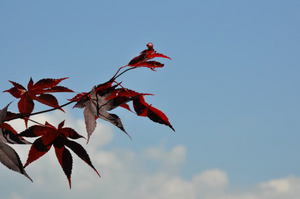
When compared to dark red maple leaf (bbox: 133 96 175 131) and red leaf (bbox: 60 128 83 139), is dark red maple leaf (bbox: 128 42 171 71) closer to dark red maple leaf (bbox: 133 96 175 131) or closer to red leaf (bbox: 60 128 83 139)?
dark red maple leaf (bbox: 133 96 175 131)

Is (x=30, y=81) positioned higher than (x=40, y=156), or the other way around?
(x=30, y=81)

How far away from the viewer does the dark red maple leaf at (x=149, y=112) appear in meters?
1.93

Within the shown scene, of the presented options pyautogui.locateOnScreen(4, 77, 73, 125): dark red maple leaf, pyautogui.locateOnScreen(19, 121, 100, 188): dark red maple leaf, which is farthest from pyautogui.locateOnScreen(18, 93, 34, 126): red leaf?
pyautogui.locateOnScreen(19, 121, 100, 188): dark red maple leaf

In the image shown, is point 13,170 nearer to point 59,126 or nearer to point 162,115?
point 59,126

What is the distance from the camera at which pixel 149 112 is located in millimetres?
1948

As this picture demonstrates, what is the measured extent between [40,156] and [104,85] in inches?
16.0

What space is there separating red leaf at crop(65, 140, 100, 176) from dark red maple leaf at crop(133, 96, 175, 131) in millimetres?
295

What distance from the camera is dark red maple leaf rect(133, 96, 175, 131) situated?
1.93 metres

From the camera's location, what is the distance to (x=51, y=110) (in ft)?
6.42

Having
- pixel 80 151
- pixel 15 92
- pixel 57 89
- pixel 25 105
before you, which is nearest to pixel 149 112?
pixel 80 151

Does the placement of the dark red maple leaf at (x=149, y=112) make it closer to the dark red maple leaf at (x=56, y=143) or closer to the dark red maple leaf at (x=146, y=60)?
the dark red maple leaf at (x=146, y=60)

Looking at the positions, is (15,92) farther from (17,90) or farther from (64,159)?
(64,159)

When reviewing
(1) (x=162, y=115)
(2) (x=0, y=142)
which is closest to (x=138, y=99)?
(1) (x=162, y=115)

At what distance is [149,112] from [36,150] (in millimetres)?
508
